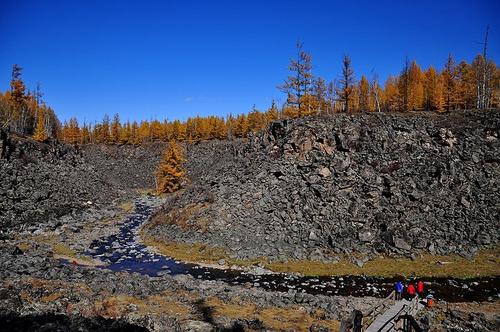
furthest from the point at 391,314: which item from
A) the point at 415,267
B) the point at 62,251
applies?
the point at 62,251

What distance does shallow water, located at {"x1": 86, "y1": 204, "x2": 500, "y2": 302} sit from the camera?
106ft

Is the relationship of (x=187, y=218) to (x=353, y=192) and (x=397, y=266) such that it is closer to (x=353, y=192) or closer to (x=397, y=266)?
(x=353, y=192)

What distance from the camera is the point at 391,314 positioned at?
2402cm

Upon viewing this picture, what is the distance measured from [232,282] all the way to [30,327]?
785 inches

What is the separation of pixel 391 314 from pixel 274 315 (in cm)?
829

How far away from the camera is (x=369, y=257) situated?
40875 millimetres

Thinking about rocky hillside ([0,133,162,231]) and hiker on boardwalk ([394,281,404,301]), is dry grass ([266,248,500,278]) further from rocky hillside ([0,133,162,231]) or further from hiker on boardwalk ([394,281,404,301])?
rocky hillside ([0,133,162,231])

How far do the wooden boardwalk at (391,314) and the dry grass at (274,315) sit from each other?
2697 mm

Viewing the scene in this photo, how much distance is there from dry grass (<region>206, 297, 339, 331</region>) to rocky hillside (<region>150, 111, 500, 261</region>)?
1481 cm

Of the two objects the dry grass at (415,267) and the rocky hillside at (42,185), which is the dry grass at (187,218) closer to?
the dry grass at (415,267)

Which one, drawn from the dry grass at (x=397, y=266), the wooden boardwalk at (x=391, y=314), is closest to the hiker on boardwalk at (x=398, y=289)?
the wooden boardwalk at (x=391, y=314)

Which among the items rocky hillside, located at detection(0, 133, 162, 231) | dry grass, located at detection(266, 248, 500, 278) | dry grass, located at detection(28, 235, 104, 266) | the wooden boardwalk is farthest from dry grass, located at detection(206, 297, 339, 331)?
rocky hillside, located at detection(0, 133, 162, 231)

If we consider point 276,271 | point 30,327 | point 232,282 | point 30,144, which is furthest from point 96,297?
point 30,144

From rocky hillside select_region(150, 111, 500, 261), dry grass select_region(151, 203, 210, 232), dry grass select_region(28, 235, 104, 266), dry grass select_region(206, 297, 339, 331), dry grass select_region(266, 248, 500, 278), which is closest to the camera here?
dry grass select_region(206, 297, 339, 331)
